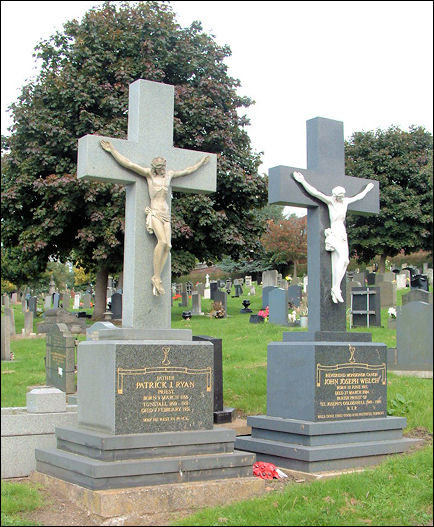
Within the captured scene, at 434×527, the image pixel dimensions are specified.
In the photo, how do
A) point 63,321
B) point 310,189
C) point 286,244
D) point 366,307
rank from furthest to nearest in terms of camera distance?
point 286,244 → point 63,321 → point 366,307 → point 310,189

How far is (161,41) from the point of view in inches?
973

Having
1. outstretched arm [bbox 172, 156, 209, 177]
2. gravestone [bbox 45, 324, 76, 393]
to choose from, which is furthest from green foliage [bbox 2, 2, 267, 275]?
outstretched arm [bbox 172, 156, 209, 177]

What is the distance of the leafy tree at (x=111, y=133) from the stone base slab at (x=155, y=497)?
1611cm

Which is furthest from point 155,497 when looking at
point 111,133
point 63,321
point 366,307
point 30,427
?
point 111,133

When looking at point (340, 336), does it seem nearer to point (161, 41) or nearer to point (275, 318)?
point (275, 318)

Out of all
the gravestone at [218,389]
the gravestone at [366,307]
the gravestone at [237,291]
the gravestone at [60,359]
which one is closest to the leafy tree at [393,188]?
the gravestone at [237,291]

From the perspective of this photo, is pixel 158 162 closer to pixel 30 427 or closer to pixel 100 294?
pixel 30 427

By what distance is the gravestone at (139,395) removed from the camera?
6.62 m

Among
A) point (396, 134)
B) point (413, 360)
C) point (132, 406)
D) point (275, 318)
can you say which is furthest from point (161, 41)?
point (396, 134)

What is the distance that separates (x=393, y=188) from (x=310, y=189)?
112 feet

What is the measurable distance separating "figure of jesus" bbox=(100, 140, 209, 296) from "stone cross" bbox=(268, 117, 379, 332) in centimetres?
172

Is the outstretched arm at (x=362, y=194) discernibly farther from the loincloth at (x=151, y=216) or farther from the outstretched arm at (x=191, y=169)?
the loincloth at (x=151, y=216)

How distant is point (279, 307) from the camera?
22.7 metres

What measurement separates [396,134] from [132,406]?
4060 centimetres
